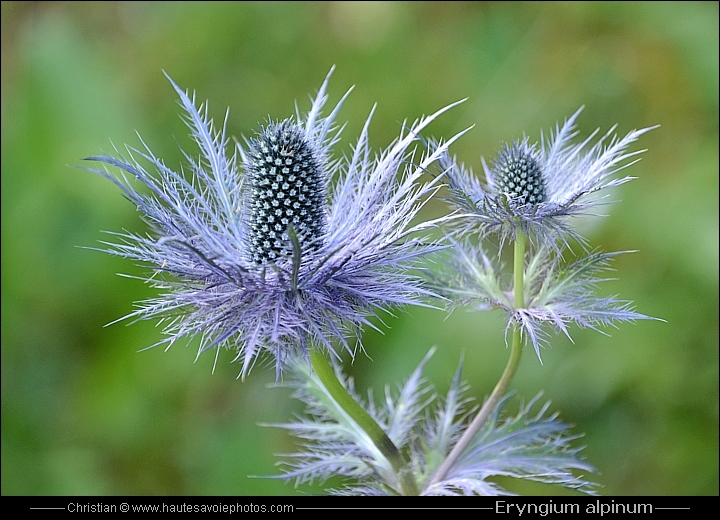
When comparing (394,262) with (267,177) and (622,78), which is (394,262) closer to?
(267,177)

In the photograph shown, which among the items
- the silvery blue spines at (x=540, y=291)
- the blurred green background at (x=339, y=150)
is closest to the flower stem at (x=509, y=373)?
the silvery blue spines at (x=540, y=291)

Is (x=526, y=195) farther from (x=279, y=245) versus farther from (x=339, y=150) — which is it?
(x=339, y=150)

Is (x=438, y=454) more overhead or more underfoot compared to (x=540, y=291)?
more underfoot

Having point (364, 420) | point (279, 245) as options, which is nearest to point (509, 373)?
point (364, 420)

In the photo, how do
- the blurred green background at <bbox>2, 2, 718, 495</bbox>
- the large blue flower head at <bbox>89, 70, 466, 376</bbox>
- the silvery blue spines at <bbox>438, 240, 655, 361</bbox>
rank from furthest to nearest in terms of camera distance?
the blurred green background at <bbox>2, 2, 718, 495</bbox>, the silvery blue spines at <bbox>438, 240, 655, 361</bbox>, the large blue flower head at <bbox>89, 70, 466, 376</bbox>

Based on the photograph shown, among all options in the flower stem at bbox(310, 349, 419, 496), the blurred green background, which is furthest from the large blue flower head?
the blurred green background

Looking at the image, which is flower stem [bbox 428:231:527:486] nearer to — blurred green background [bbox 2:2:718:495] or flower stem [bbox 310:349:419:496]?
flower stem [bbox 310:349:419:496]

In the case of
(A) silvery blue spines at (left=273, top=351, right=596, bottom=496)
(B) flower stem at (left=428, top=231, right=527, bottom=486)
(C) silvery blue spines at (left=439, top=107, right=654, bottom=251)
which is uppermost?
(C) silvery blue spines at (left=439, top=107, right=654, bottom=251)
